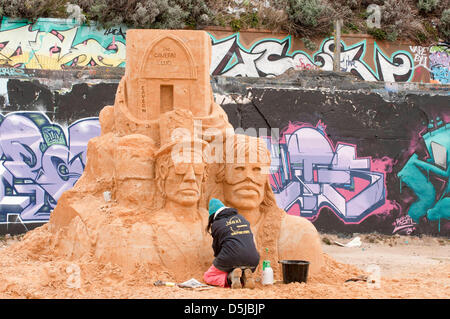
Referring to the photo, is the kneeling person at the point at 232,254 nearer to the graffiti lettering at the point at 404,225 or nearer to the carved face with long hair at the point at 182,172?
the carved face with long hair at the point at 182,172

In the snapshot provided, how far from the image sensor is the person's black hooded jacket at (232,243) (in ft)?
21.8

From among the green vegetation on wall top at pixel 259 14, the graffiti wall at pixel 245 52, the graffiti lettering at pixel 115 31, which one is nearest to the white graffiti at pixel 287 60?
the graffiti wall at pixel 245 52

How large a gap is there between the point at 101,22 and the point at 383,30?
9.84m

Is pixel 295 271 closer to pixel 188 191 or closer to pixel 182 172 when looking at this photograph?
pixel 188 191

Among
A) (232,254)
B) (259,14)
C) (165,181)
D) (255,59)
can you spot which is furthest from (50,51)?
(232,254)

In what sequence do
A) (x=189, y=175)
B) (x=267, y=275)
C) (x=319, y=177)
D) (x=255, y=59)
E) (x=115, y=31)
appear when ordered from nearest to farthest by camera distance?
(x=267, y=275) < (x=189, y=175) < (x=319, y=177) < (x=115, y=31) < (x=255, y=59)

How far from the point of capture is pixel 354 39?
22.8 m

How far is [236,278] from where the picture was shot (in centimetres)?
655

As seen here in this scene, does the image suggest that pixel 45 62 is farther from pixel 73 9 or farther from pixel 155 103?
pixel 155 103

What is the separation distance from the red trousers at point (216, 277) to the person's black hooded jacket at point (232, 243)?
0.05 meters

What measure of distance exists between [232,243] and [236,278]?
1.17 ft

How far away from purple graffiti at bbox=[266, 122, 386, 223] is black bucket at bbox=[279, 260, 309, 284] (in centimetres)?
636

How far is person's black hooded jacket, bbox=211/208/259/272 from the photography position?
21.8 feet

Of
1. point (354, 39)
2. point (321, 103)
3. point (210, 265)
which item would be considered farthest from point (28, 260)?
point (354, 39)
